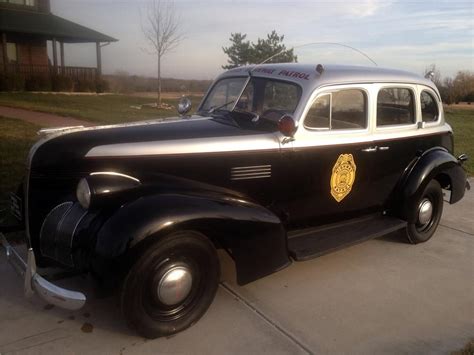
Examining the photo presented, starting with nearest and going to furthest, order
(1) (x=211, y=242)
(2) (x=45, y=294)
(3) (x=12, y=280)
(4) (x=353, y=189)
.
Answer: (2) (x=45, y=294) → (1) (x=211, y=242) → (3) (x=12, y=280) → (4) (x=353, y=189)

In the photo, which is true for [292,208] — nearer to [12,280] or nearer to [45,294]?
[45,294]

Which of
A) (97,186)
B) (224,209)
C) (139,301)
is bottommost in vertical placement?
(139,301)

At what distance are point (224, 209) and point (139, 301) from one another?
2.75ft

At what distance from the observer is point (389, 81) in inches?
177

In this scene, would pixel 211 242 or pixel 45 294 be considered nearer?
pixel 45 294

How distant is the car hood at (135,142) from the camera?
3.09 metres

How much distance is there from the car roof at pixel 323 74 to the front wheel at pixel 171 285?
1747 mm

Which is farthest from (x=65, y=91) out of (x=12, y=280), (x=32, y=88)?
(x=12, y=280)

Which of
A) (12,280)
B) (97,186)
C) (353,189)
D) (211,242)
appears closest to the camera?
(97,186)

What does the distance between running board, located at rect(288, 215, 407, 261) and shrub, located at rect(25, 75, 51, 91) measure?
67.4ft

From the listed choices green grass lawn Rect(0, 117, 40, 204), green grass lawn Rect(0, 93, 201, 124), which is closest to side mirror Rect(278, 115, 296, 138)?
green grass lawn Rect(0, 117, 40, 204)

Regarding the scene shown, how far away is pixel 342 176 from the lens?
4098 mm

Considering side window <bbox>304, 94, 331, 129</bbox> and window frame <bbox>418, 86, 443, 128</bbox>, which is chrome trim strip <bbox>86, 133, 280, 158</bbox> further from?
window frame <bbox>418, 86, 443, 128</bbox>

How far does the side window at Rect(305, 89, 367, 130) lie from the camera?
12.8 feet
